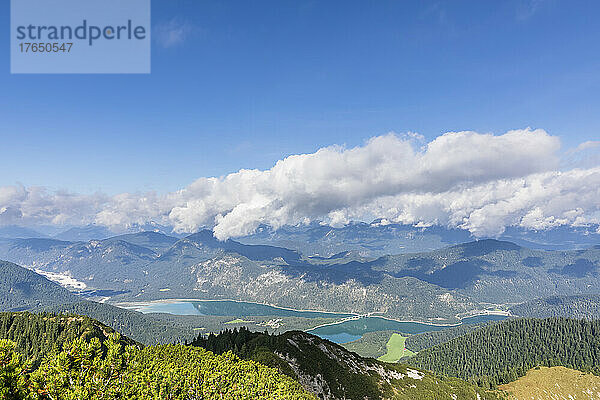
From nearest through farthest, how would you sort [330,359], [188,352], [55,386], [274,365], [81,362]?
[55,386], [81,362], [188,352], [274,365], [330,359]

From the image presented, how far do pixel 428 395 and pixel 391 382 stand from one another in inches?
897

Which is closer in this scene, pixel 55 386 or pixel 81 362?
pixel 55 386

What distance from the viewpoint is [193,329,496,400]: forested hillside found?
141125mm

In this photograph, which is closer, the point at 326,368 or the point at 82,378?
the point at 82,378

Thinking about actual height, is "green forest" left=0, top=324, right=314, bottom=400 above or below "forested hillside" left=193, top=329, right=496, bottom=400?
above

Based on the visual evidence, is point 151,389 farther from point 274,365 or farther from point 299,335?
point 299,335

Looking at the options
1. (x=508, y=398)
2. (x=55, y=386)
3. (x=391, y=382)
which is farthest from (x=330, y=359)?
(x=55, y=386)

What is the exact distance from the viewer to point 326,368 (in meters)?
158

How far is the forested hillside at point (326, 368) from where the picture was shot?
14112 centimetres

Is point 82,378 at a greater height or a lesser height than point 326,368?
greater

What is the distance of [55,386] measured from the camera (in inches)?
1021

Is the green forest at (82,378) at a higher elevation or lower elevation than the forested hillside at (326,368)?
higher

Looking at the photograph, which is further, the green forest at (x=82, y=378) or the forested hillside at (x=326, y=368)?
the forested hillside at (x=326, y=368)

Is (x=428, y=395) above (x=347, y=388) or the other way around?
the other way around
